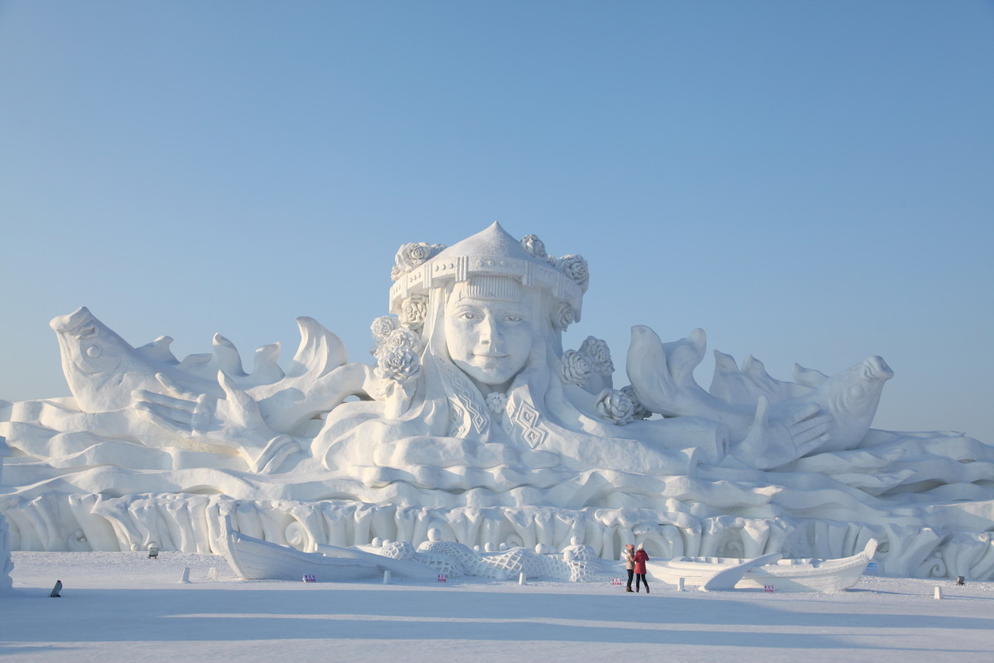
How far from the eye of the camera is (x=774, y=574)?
9398mm

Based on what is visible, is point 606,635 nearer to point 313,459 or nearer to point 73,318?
point 313,459

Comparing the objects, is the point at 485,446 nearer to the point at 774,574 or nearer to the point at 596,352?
the point at 596,352

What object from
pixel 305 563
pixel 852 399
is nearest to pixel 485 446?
pixel 305 563

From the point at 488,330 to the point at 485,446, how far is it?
162cm

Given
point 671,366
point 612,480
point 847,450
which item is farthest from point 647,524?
point 847,450

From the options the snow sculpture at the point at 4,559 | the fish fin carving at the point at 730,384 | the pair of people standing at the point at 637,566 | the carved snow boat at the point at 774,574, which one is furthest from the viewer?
the fish fin carving at the point at 730,384

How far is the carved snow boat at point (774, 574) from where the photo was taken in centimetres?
923

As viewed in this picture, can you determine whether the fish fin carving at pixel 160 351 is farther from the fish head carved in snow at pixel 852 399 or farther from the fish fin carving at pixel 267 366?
the fish head carved in snow at pixel 852 399

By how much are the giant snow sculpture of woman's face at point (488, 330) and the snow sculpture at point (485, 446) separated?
0.03 m

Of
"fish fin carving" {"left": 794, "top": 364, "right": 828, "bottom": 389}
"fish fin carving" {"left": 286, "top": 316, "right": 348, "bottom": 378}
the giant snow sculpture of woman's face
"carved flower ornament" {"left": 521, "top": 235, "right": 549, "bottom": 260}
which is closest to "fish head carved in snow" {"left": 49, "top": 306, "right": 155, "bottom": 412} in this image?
"fish fin carving" {"left": 286, "top": 316, "right": 348, "bottom": 378}

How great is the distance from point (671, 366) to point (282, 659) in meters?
10.2

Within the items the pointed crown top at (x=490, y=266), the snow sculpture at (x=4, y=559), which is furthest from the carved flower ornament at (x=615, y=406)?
the snow sculpture at (x=4, y=559)

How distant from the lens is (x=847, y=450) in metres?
14.1

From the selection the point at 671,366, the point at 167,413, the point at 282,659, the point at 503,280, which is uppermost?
the point at 503,280
